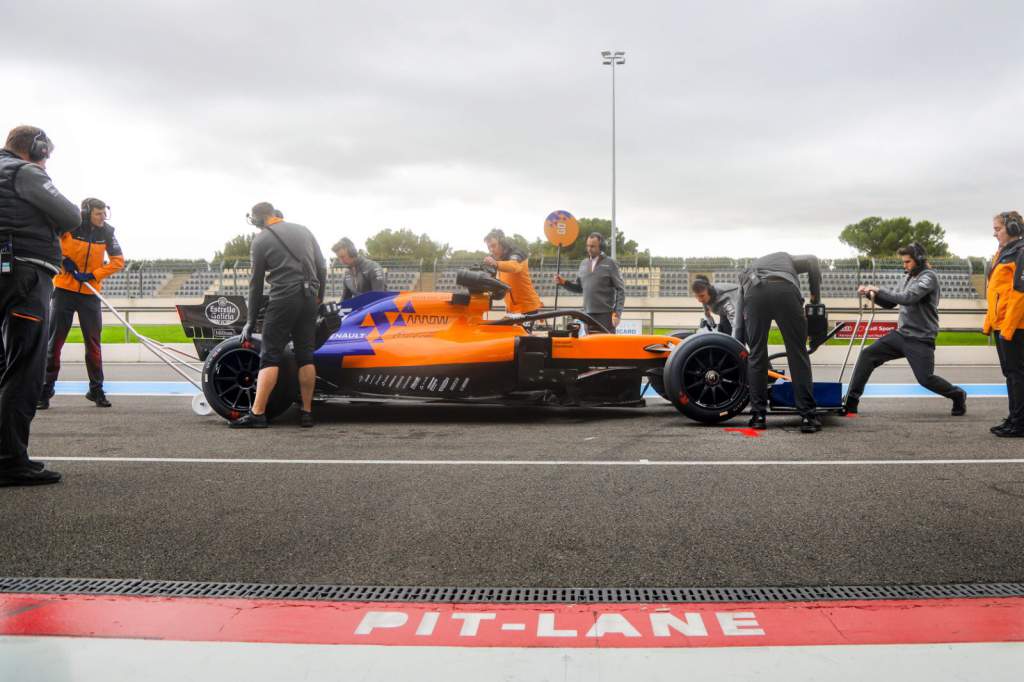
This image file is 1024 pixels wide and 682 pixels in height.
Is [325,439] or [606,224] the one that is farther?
[606,224]

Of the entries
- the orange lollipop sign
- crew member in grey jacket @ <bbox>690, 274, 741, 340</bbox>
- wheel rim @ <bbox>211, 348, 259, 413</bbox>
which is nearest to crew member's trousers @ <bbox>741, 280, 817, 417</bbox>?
crew member in grey jacket @ <bbox>690, 274, 741, 340</bbox>

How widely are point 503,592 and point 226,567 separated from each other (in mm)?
1035

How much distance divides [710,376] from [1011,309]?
2.20 meters

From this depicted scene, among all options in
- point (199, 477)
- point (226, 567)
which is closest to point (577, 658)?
point (226, 567)

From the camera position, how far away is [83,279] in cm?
747

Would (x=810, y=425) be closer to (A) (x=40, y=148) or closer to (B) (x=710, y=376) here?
(B) (x=710, y=376)

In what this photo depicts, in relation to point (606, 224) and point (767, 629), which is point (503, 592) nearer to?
point (767, 629)

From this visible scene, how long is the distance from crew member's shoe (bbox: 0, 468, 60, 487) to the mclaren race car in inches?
88.9

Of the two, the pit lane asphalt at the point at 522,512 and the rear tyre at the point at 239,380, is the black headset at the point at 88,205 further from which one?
the pit lane asphalt at the point at 522,512

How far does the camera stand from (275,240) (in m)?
6.45

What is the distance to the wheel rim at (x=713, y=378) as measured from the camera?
262 inches

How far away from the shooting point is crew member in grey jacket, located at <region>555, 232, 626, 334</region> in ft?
28.9

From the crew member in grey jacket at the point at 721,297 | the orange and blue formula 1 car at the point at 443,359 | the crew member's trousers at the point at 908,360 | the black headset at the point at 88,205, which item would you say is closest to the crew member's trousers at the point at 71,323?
the black headset at the point at 88,205

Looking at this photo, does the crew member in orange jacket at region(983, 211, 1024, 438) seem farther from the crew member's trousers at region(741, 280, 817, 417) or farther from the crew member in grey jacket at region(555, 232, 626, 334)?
the crew member in grey jacket at region(555, 232, 626, 334)
